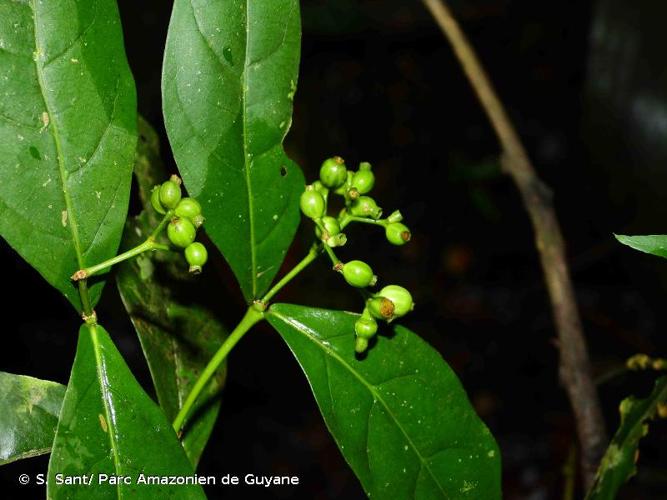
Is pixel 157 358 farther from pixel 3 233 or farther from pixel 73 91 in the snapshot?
pixel 73 91

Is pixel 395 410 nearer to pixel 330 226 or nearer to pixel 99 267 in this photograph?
pixel 330 226

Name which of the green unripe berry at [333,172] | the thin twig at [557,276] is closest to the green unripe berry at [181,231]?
the green unripe berry at [333,172]

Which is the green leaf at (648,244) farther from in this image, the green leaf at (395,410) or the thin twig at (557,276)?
the thin twig at (557,276)

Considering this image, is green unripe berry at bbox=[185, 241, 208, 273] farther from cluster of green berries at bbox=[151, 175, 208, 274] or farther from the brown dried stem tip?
the brown dried stem tip

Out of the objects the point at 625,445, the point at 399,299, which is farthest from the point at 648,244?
the point at 625,445

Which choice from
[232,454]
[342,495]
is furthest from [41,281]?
[342,495]
